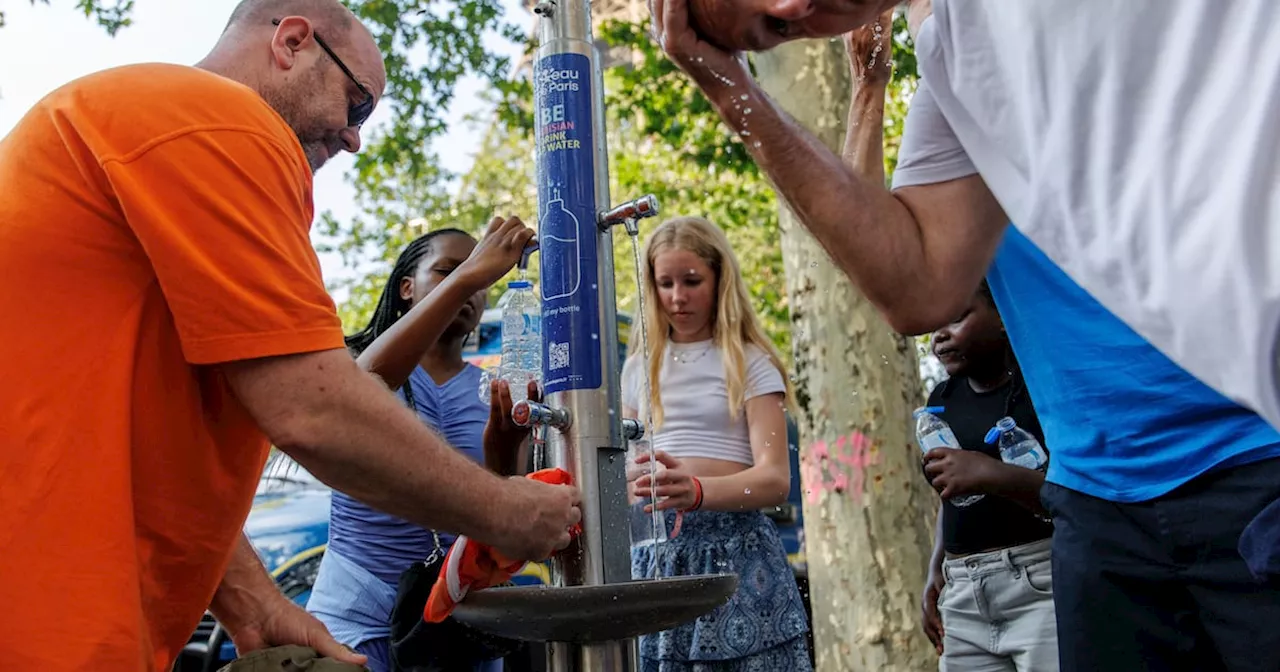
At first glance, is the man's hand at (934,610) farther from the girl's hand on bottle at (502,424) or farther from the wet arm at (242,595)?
the wet arm at (242,595)

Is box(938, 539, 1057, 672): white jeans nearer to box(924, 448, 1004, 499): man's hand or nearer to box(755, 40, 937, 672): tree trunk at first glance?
box(924, 448, 1004, 499): man's hand

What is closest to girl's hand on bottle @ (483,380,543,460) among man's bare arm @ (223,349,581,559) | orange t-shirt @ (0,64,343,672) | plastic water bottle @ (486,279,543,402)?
plastic water bottle @ (486,279,543,402)

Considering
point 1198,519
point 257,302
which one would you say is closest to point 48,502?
point 257,302

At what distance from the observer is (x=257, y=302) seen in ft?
5.47

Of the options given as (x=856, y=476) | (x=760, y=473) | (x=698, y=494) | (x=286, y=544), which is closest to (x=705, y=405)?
(x=760, y=473)

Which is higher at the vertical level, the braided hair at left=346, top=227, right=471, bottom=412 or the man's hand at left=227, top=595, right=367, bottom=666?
the braided hair at left=346, top=227, right=471, bottom=412

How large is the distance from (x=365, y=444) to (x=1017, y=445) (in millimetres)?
2291

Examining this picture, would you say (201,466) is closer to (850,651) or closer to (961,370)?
(961,370)

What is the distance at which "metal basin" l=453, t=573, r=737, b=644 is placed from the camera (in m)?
2.24

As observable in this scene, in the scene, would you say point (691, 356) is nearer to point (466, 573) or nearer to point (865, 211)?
point (466, 573)

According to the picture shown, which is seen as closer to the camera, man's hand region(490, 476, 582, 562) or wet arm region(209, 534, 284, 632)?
man's hand region(490, 476, 582, 562)

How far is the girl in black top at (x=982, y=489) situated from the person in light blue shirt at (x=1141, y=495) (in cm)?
92

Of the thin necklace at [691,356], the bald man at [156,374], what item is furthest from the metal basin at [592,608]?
the thin necklace at [691,356]

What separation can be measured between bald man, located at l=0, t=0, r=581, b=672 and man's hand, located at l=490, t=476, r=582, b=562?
5 cm
